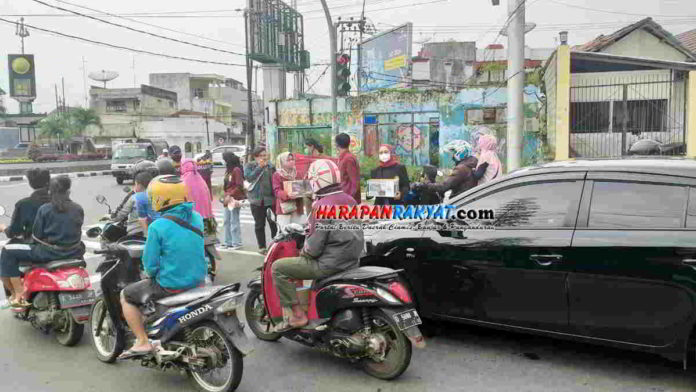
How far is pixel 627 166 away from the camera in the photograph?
14.0ft

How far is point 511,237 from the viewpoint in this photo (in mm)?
4488

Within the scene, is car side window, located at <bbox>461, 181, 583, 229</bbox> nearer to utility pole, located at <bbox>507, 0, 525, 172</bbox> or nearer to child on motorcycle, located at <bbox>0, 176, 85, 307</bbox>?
child on motorcycle, located at <bbox>0, 176, 85, 307</bbox>

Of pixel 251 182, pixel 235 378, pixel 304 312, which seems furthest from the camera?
pixel 251 182

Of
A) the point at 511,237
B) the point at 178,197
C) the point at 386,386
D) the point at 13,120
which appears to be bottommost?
the point at 386,386

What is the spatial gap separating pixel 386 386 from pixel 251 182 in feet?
17.4

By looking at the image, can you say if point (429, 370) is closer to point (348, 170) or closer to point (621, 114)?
point (348, 170)

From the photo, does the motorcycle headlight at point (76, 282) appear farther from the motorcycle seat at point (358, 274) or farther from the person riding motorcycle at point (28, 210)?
the motorcycle seat at point (358, 274)

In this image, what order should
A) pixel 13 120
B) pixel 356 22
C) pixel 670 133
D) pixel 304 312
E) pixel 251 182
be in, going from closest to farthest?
pixel 304 312 < pixel 251 182 < pixel 670 133 < pixel 356 22 < pixel 13 120

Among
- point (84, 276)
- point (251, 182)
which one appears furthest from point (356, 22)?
point (84, 276)

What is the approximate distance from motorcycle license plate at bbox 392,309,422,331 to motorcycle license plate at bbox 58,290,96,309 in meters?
2.78

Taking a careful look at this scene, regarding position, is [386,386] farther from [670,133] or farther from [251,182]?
[670,133]

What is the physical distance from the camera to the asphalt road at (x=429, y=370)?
4227mm

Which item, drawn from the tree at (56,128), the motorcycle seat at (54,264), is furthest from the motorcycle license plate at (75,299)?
the tree at (56,128)

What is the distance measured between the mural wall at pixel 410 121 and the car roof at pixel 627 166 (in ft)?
43.8
